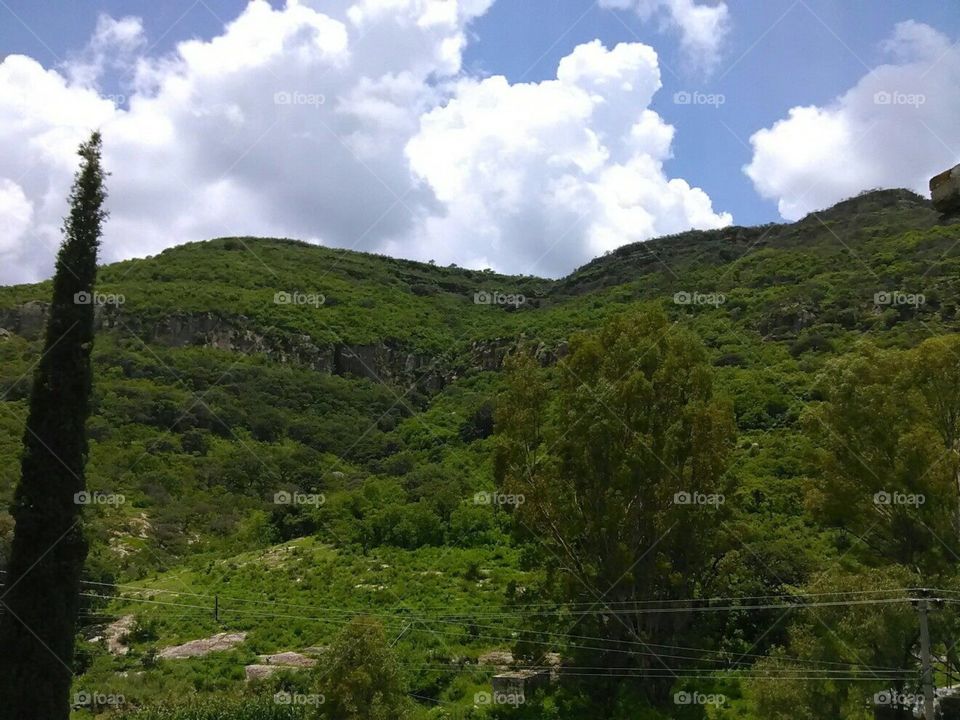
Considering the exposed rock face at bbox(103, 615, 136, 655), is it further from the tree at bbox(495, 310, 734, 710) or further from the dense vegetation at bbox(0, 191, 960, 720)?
the tree at bbox(495, 310, 734, 710)

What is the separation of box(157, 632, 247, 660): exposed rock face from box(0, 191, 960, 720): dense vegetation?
0.56 meters

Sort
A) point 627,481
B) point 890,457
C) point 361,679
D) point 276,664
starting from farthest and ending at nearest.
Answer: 1. point 276,664
2. point 627,481
3. point 890,457
4. point 361,679

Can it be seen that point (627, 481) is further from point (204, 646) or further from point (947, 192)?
point (947, 192)

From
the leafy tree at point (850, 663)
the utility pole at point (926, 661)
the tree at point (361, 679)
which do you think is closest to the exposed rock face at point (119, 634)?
the tree at point (361, 679)

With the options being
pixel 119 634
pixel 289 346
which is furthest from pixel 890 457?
pixel 289 346

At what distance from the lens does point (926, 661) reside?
14438mm

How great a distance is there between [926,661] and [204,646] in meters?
22.1

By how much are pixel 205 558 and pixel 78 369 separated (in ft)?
83.4

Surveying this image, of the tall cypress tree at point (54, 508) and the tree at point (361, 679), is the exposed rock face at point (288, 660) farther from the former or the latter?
the tall cypress tree at point (54, 508)

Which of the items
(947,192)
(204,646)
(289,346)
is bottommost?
(204,646)

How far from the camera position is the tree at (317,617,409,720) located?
17203mm

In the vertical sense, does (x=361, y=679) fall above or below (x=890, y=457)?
below

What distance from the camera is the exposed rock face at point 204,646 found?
26359 mm

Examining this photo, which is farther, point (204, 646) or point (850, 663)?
point (204, 646)
